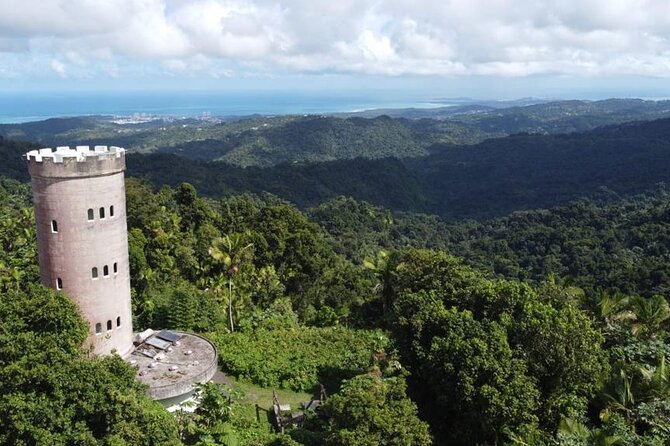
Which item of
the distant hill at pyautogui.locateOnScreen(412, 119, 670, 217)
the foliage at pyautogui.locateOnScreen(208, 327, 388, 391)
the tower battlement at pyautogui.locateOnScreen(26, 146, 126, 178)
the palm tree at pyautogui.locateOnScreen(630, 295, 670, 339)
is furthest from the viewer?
the distant hill at pyautogui.locateOnScreen(412, 119, 670, 217)

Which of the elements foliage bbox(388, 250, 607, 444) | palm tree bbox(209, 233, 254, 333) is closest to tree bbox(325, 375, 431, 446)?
foliage bbox(388, 250, 607, 444)

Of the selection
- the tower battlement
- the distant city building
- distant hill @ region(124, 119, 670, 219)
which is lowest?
distant hill @ region(124, 119, 670, 219)

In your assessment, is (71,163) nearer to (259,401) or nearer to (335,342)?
(259,401)

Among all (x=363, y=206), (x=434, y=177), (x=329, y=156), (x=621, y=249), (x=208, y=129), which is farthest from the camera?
(x=208, y=129)

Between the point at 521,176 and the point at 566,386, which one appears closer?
the point at 566,386

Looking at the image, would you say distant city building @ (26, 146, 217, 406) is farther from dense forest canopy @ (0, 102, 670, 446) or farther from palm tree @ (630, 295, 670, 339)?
palm tree @ (630, 295, 670, 339)

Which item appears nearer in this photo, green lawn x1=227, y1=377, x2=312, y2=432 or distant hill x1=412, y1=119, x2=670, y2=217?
green lawn x1=227, y1=377, x2=312, y2=432

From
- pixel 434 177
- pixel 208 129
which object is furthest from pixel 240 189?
pixel 208 129

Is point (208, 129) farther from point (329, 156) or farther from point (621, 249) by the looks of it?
point (621, 249)
